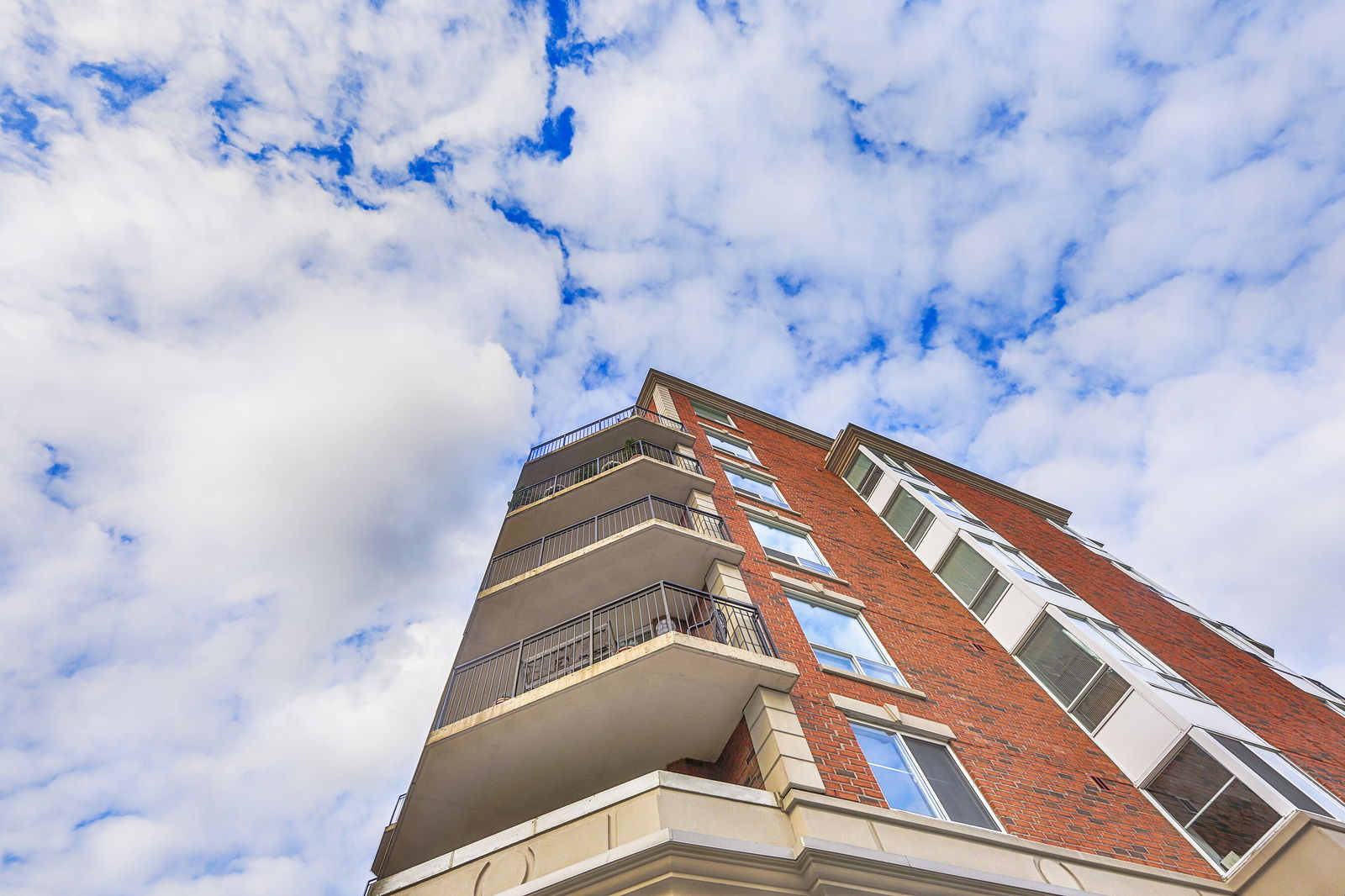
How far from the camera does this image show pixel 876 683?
10.9 metres

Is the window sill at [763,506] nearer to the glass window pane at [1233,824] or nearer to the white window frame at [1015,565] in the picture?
the white window frame at [1015,565]

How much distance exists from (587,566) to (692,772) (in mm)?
4188

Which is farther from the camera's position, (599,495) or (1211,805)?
(599,495)

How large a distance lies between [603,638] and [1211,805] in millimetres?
9577

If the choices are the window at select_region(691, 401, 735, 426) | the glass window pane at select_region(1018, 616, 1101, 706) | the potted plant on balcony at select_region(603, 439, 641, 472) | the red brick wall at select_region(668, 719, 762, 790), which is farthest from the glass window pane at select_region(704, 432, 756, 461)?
the red brick wall at select_region(668, 719, 762, 790)

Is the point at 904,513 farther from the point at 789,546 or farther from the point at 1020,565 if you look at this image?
the point at 789,546

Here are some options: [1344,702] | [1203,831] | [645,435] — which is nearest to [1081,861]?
[1203,831]

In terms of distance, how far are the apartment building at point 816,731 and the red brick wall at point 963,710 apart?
0.19 feet

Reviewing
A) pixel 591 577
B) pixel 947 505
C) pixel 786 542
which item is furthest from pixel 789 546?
pixel 947 505

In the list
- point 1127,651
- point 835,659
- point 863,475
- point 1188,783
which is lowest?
point 1188,783

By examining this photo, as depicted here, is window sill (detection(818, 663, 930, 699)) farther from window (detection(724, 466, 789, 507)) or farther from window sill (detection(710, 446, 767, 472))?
window sill (detection(710, 446, 767, 472))

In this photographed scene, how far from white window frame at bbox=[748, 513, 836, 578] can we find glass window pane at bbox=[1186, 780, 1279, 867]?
687 centimetres

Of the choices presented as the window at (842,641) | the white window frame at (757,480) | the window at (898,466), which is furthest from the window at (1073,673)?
the window at (898,466)

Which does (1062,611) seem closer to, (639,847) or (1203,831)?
(1203,831)
